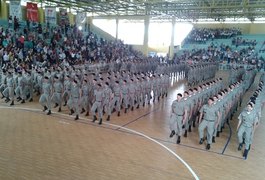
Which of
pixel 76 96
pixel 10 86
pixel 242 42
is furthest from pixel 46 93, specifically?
pixel 242 42

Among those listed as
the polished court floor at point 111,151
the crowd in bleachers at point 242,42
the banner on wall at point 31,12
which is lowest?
the polished court floor at point 111,151

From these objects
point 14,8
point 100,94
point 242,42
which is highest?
point 14,8

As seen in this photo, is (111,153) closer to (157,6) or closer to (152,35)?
(157,6)

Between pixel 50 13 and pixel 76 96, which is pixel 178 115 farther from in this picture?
pixel 50 13

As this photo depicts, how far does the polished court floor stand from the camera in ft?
19.5

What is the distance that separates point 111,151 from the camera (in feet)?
23.2

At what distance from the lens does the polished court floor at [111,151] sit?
5934 mm

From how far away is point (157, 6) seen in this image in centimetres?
2838

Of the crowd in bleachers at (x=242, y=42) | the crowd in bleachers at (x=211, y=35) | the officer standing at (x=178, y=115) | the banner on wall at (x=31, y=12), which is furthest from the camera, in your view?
the crowd in bleachers at (x=211, y=35)

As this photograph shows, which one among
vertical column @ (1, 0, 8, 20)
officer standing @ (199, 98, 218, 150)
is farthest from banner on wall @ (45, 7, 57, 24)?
officer standing @ (199, 98, 218, 150)

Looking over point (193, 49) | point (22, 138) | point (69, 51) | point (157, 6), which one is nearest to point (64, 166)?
point (22, 138)

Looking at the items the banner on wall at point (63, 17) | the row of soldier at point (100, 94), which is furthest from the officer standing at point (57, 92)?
the banner on wall at point (63, 17)

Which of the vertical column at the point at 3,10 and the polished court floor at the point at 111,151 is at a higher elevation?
the vertical column at the point at 3,10

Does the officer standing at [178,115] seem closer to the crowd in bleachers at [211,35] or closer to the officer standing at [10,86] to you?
the officer standing at [10,86]
